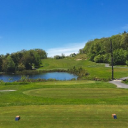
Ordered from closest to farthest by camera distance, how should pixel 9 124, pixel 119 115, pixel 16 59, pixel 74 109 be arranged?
1. pixel 9 124
2. pixel 119 115
3. pixel 74 109
4. pixel 16 59

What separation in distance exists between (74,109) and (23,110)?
12.3 ft

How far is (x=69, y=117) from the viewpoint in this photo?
854 cm

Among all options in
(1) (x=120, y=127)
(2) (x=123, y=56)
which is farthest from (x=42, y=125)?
(2) (x=123, y=56)

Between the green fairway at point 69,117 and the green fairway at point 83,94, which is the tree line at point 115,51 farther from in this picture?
the green fairway at point 69,117

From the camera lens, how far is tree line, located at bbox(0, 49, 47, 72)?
6825 cm

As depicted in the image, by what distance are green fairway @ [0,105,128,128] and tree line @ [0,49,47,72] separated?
206 ft

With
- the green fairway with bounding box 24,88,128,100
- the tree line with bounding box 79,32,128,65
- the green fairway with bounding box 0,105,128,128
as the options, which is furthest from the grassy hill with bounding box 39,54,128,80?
the green fairway with bounding box 0,105,128,128

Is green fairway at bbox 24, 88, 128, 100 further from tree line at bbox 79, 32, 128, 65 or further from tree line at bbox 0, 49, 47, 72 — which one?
tree line at bbox 0, 49, 47, 72

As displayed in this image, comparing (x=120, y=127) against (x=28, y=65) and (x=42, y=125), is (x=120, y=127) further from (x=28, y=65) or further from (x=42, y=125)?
(x=28, y=65)

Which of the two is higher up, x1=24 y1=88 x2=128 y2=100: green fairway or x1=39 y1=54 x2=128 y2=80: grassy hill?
x1=39 y1=54 x2=128 y2=80: grassy hill

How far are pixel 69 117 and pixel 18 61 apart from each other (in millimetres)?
73569

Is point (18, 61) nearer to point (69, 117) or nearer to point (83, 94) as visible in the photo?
point (83, 94)

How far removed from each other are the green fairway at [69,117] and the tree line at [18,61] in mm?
62861

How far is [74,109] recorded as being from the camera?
9.98 metres
